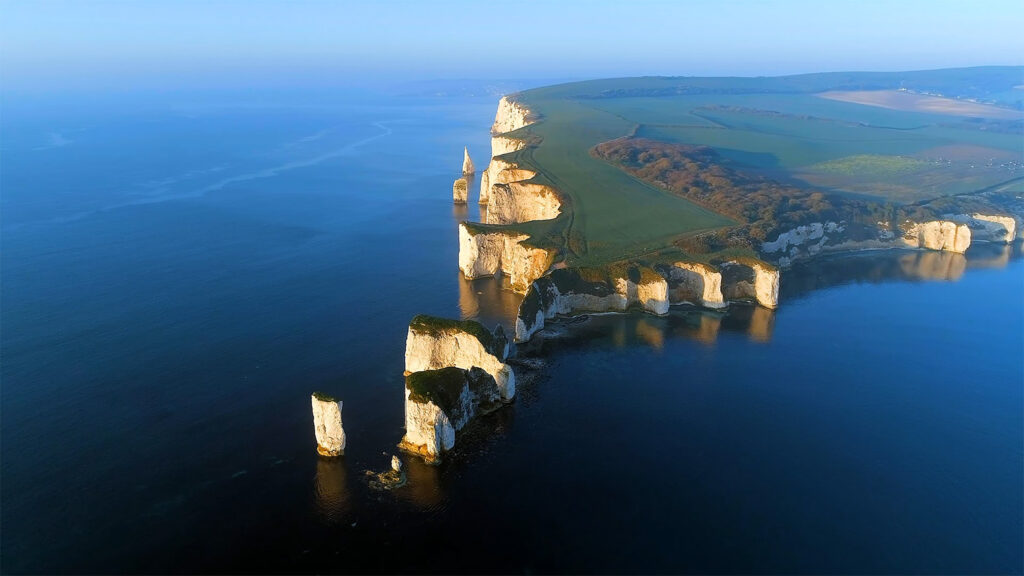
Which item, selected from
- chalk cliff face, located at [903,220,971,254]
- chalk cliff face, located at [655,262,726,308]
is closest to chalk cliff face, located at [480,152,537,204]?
chalk cliff face, located at [655,262,726,308]

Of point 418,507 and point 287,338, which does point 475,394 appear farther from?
point 287,338

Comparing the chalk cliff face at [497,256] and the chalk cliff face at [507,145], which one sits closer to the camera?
the chalk cliff face at [497,256]

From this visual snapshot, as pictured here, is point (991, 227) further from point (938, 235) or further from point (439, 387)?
point (439, 387)

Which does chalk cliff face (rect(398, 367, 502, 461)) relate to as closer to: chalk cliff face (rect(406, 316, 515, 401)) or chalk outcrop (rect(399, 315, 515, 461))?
chalk outcrop (rect(399, 315, 515, 461))

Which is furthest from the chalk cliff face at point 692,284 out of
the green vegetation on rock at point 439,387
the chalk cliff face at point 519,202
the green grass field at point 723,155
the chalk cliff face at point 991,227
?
the chalk cliff face at point 991,227

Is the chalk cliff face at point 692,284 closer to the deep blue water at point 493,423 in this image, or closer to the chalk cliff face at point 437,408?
the deep blue water at point 493,423

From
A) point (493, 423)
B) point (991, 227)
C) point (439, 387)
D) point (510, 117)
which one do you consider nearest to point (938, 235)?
point (991, 227)

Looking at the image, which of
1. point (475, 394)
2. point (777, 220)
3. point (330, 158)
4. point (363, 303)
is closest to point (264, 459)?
point (475, 394)
